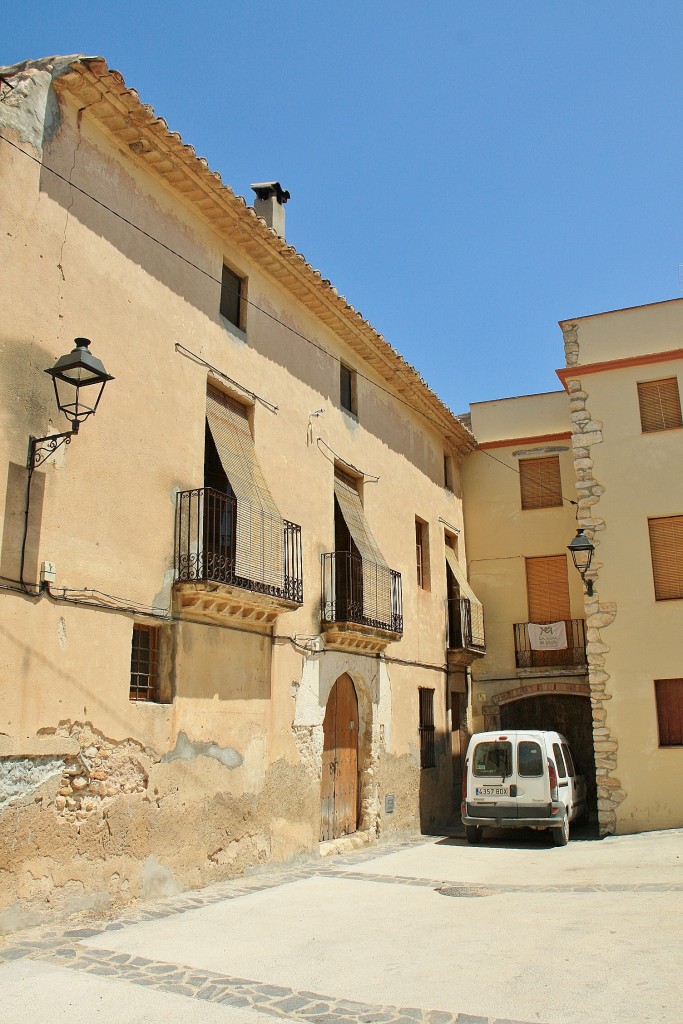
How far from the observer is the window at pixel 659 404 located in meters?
15.1

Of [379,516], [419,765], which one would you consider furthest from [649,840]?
[379,516]

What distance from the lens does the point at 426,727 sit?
15898 millimetres

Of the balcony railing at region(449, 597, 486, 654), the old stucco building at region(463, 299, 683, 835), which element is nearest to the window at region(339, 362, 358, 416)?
the old stucco building at region(463, 299, 683, 835)

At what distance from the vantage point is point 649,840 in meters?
12.8

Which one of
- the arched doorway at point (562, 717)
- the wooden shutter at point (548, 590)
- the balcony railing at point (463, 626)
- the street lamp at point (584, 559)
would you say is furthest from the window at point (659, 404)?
the arched doorway at point (562, 717)

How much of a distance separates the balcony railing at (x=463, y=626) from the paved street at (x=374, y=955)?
701cm

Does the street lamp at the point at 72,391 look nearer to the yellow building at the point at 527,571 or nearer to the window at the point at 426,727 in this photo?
the window at the point at 426,727

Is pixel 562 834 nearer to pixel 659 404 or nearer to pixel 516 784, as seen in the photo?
pixel 516 784

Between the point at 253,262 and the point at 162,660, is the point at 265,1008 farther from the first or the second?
the point at 253,262

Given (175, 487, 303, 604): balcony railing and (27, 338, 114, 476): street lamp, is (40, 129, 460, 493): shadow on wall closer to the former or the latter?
(27, 338, 114, 476): street lamp

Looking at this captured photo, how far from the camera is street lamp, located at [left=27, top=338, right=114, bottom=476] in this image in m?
7.48

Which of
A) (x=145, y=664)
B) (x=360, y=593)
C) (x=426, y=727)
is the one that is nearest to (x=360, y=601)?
(x=360, y=593)

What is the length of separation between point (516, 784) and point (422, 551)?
5.47 metres

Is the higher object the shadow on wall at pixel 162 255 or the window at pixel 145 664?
the shadow on wall at pixel 162 255
